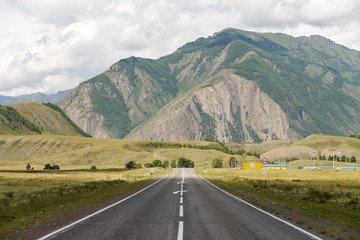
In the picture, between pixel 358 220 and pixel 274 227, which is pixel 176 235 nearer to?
pixel 274 227

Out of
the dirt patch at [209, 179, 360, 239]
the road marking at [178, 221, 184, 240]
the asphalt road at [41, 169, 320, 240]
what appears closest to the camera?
the road marking at [178, 221, 184, 240]

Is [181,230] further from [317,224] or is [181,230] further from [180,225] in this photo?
[317,224]

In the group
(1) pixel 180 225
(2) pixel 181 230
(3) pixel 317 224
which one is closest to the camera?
(2) pixel 181 230

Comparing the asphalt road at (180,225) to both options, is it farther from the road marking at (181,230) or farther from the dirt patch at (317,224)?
the dirt patch at (317,224)

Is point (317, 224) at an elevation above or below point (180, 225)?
below

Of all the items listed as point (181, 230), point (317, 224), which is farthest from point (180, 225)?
point (317, 224)

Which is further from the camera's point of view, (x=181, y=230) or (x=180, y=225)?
(x=180, y=225)

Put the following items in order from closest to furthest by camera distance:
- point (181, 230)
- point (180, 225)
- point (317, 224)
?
1. point (181, 230)
2. point (180, 225)
3. point (317, 224)

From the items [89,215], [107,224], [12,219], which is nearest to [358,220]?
[107,224]

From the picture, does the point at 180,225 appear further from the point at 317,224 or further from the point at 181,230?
the point at 317,224

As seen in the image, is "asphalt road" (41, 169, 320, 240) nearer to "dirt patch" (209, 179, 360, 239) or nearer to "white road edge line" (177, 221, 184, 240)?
"white road edge line" (177, 221, 184, 240)

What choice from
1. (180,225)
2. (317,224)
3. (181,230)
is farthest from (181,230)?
(317,224)

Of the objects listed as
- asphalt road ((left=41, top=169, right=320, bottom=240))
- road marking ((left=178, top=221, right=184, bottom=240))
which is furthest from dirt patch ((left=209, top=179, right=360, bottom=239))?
road marking ((left=178, top=221, right=184, bottom=240))

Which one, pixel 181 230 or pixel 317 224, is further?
pixel 317 224
